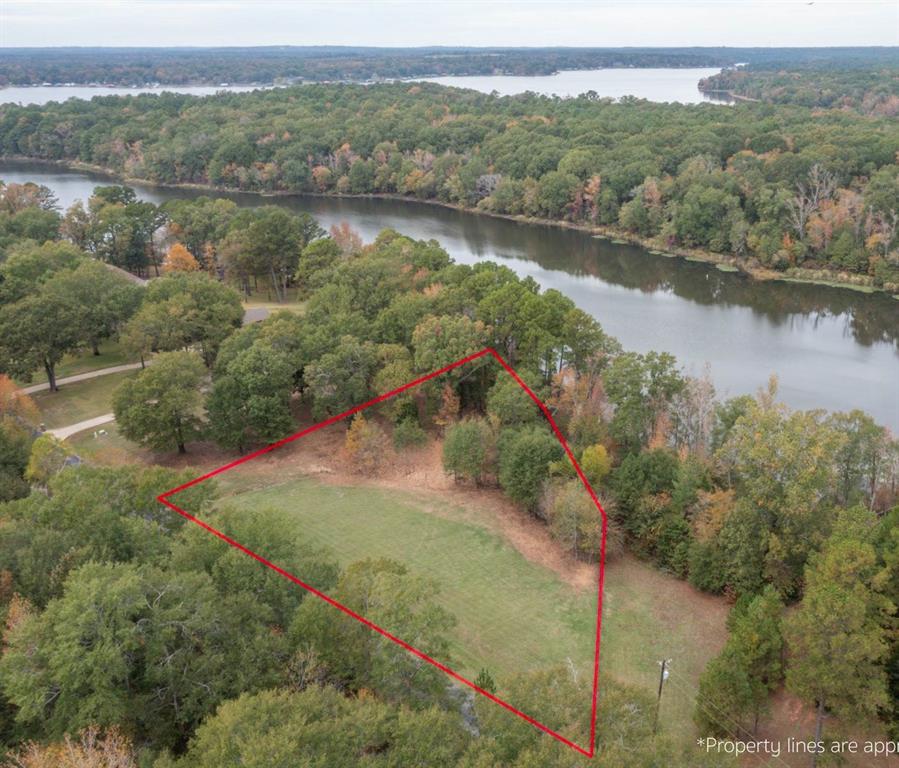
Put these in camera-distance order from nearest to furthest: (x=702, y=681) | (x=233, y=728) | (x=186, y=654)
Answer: (x=233, y=728) → (x=186, y=654) → (x=702, y=681)

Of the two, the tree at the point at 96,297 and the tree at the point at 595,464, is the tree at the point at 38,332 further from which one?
the tree at the point at 595,464

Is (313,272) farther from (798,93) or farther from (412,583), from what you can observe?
(798,93)

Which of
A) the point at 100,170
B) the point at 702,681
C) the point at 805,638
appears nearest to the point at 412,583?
the point at 702,681

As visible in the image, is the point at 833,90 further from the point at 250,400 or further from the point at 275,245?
the point at 250,400

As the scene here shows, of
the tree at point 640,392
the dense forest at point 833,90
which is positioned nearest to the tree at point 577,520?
the tree at point 640,392

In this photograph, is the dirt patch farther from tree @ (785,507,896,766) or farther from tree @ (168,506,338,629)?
tree @ (168,506,338,629)

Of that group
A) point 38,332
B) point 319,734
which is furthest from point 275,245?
point 319,734
